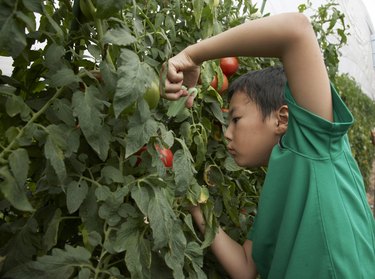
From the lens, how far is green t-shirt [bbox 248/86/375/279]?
834 millimetres

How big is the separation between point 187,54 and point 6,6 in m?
0.40

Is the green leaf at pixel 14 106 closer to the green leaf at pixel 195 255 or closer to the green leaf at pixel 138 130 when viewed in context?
the green leaf at pixel 138 130

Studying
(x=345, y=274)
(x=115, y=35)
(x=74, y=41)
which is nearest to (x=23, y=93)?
(x=74, y=41)

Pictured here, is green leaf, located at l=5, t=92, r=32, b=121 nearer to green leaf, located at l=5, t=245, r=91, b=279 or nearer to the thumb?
green leaf, located at l=5, t=245, r=91, b=279

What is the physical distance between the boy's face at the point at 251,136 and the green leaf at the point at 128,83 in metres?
0.45

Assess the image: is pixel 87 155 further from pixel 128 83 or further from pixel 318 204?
pixel 318 204

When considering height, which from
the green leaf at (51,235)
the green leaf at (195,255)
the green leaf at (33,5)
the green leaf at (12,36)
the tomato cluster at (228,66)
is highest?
the green leaf at (33,5)

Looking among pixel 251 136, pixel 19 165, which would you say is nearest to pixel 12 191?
pixel 19 165

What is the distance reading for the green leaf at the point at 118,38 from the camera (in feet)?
2.01

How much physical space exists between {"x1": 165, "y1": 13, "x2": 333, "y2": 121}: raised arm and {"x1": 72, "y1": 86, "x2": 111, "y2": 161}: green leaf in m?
0.18

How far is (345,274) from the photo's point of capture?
2.70ft

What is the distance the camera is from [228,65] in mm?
1266

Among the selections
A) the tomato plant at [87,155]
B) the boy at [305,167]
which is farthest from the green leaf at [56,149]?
the boy at [305,167]

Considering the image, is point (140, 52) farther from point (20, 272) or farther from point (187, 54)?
point (20, 272)
